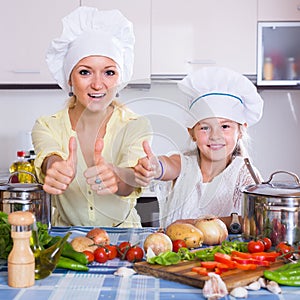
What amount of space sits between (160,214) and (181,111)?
371mm

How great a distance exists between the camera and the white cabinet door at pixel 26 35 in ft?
9.49

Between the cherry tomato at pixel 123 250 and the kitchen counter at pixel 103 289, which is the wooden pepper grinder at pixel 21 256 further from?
the cherry tomato at pixel 123 250

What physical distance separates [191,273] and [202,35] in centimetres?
201

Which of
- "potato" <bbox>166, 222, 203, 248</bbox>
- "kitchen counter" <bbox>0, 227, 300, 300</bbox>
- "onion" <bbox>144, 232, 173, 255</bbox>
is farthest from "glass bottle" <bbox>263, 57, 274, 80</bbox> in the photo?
"kitchen counter" <bbox>0, 227, 300, 300</bbox>

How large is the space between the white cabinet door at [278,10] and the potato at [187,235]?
185cm

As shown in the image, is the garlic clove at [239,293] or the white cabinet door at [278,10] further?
the white cabinet door at [278,10]

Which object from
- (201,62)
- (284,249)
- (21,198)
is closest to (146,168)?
(21,198)

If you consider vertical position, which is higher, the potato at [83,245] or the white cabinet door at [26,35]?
the white cabinet door at [26,35]

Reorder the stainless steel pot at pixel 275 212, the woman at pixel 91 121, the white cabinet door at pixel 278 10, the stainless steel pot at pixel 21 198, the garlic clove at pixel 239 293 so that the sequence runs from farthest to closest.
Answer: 1. the white cabinet door at pixel 278 10
2. the woman at pixel 91 121
3. the stainless steel pot at pixel 21 198
4. the stainless steel pot at pixel 275 212
5. the garlic clove at pixel 239 293

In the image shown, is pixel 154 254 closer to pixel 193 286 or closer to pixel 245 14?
pixel 193 286

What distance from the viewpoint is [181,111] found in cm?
152

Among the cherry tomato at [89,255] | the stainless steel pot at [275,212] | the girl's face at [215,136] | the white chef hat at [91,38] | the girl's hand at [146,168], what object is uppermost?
the white chef hat at [91,38]

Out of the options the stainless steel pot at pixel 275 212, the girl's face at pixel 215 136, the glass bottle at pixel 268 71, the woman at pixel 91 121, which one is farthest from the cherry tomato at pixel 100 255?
the glass bottle at pixel 268 71

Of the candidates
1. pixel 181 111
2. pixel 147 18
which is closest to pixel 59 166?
pixel 181 111
